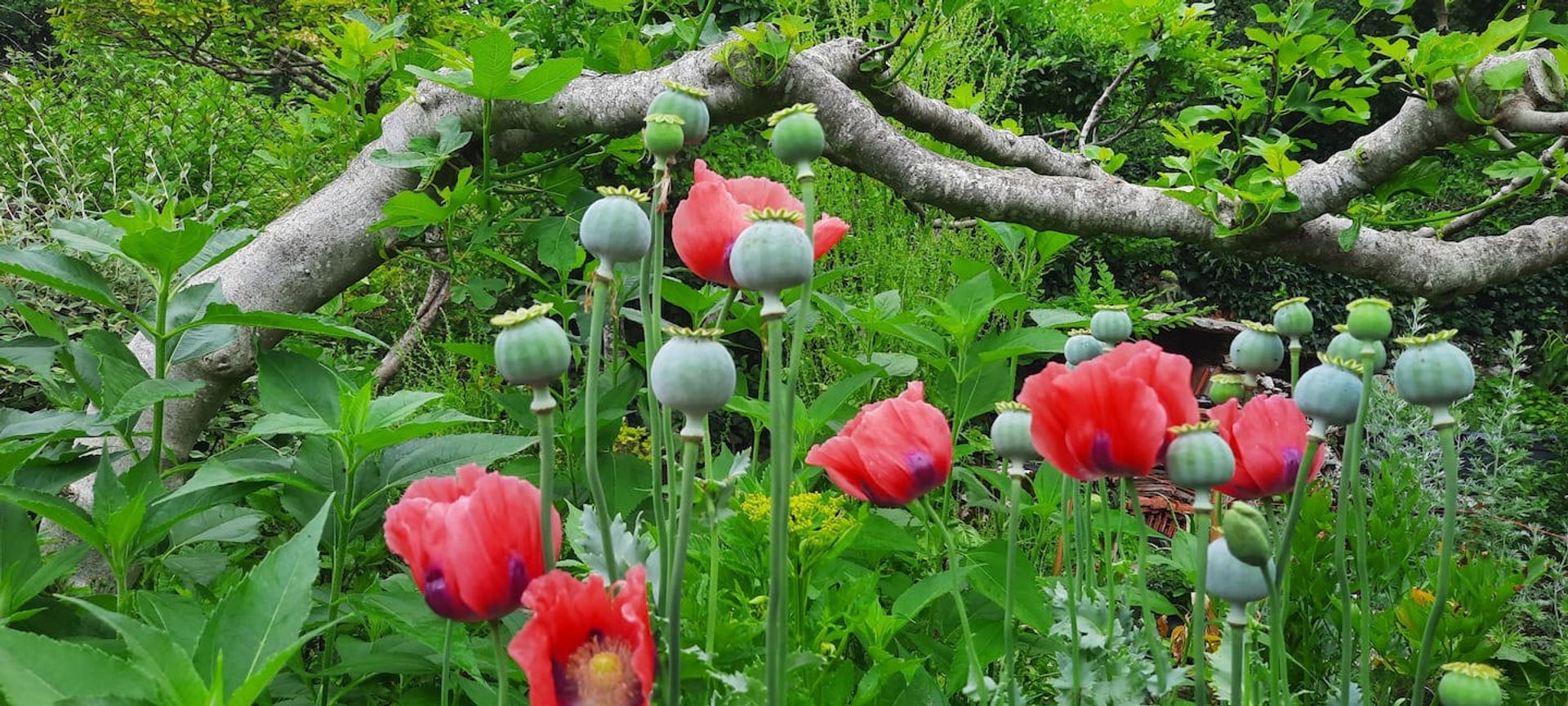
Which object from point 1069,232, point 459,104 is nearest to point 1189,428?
point 1069,232

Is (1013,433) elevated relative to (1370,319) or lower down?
lower down

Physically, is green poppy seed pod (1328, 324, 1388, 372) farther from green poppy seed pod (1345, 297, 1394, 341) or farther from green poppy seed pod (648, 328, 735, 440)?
green poppy seed pod (648, 328, 735, 440)

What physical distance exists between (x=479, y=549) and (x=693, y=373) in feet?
0.45

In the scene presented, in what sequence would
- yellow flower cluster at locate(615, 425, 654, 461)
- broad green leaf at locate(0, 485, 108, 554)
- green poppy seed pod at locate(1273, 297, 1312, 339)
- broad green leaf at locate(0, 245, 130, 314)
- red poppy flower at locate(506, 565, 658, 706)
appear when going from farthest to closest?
yellow flower cluster at locate(615, 425, 654, 461) < broad green leaf at locate(0, 245, 130, 314) < broad green leaf at locate(0, 485, 108, 554) < green poppy seed pod at locate(1273, 297, 1312, 339) < red poppy flower at locate(506, 565, 658, 706)

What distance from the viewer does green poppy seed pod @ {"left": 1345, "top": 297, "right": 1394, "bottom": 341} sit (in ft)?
1.61

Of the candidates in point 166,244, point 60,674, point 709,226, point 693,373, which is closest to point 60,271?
point 166,244

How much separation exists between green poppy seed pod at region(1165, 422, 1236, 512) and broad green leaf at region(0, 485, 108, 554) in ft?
2.66

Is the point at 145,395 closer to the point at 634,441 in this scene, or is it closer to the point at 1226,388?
the point at 1226,388

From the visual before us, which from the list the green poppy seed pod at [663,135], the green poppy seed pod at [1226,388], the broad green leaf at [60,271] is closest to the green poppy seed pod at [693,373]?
the green poppy seed pod at [663,135]

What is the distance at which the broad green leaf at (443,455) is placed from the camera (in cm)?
86

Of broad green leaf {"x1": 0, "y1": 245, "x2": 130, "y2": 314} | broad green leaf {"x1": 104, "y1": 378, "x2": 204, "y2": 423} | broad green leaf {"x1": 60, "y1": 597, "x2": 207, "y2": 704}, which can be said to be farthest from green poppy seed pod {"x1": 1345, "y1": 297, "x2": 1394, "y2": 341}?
broad green leaf {"x1": 0, "y1": 245, "x2": 130, "y2": 314}

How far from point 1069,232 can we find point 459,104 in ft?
3.41

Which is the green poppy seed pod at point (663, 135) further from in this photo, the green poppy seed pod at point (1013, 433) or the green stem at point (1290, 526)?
the green stem at point (1290, 526)

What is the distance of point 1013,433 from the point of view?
59 cm
